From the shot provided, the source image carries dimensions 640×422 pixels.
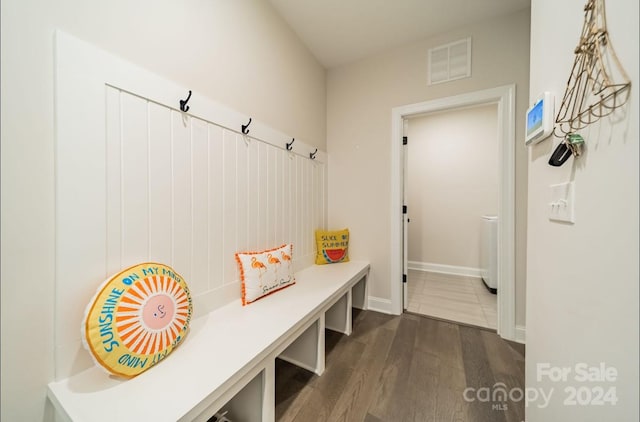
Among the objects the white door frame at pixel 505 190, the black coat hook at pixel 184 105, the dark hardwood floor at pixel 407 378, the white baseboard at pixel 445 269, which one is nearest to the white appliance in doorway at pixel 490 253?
the white baseboard at pixel 445 269

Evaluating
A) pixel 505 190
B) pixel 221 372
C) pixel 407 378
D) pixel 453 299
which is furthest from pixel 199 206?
pixel 453 299

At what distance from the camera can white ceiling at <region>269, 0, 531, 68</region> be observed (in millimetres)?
→ 1736

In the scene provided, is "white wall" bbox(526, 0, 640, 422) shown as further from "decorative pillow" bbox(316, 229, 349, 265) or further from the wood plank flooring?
"decorative pillow" bbox(316, 229, 349, 265)

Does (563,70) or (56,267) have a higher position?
(563,70)

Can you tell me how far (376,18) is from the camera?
187 cm

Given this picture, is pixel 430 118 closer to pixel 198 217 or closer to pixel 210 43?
pixel 210 43

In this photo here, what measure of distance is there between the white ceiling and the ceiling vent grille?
155mm

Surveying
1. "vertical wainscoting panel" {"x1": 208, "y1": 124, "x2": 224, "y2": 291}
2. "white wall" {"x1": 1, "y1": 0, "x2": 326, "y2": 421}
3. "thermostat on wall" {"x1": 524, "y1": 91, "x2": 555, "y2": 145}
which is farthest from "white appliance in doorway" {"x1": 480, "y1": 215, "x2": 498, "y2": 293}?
"white wall" {"x1": 1, "y1": 0, "x2": 326, "y2": 421}

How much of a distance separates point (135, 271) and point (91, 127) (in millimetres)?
586

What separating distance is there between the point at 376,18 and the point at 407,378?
277 cm

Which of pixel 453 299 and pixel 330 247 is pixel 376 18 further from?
pixel 453 299

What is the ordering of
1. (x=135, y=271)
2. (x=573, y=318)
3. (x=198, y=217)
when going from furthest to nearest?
(x=198, y=217), (x=135, y=271), (x=573, y=318)

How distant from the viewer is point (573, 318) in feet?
2.02

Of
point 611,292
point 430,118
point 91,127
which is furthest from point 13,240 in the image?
point 430,118
